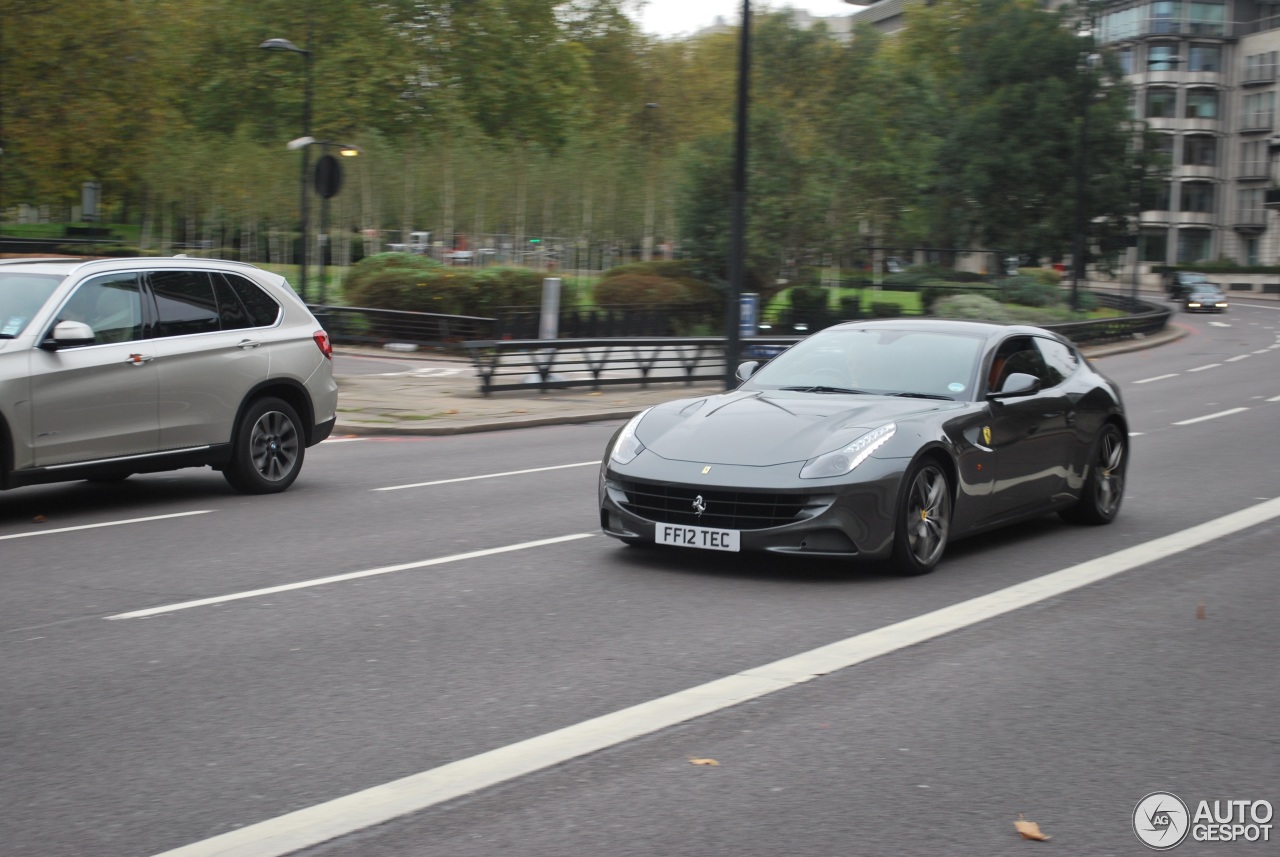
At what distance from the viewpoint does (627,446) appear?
8711 millimetres

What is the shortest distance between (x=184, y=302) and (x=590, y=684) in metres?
6.44

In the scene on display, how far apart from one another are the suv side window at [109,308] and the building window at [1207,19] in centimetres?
10904

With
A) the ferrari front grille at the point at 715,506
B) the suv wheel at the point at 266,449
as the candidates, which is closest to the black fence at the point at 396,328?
the suv wheel at the point at 266,449

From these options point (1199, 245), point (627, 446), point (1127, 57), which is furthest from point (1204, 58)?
point (627, 446)

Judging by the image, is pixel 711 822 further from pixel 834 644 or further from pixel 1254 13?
pixel 1254 13

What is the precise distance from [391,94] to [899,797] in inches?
2501

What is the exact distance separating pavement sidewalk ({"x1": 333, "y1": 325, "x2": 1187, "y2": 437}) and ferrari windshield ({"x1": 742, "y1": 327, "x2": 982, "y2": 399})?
28.3 ft

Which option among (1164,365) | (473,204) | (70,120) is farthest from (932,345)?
(473,204)

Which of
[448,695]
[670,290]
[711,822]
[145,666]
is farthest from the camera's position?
[670,290]

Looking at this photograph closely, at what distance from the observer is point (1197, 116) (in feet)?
357

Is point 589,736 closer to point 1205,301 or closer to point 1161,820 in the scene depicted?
point 1161,820

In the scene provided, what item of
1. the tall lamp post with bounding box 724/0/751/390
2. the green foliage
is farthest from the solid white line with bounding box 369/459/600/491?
the green foliage

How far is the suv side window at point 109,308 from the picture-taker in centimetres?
1032

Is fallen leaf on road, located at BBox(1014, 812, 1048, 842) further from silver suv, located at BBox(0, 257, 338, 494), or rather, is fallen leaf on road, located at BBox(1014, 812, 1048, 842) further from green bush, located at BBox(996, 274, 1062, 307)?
green bush, located at BBox(996, 274, 1062, 307)
